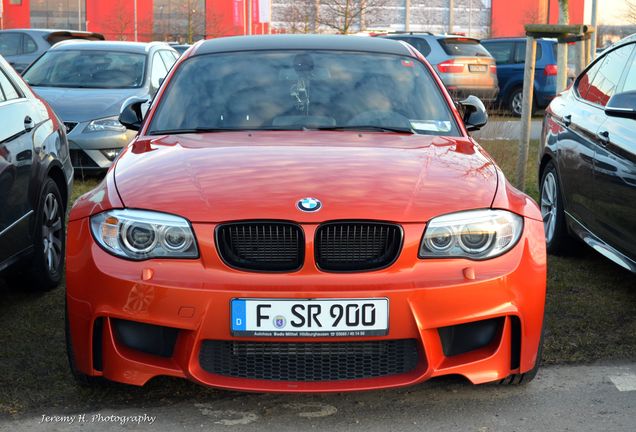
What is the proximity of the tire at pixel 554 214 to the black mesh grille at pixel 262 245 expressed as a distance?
10.7 feet

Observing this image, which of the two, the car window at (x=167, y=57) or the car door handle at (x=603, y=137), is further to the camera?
the car window at (x=167, y=57)

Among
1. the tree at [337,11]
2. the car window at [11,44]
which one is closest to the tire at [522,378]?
the car window at [11,44]

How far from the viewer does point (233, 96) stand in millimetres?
5051

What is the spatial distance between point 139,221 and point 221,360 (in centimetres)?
58

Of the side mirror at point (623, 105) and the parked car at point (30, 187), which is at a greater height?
the side mirror at point (623, 105)

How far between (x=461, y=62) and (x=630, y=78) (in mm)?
14978

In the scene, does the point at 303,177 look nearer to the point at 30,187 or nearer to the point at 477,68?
the point at 30,187

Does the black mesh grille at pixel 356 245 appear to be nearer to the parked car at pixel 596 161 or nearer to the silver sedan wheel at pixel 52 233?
the parked car at pixel 596 161

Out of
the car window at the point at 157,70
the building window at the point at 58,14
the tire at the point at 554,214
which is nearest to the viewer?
the tire at the point at 554,214

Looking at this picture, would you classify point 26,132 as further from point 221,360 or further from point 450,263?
point 450,263

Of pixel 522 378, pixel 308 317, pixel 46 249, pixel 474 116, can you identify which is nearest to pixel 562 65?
pixel 474 116

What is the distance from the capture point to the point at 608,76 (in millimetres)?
6238

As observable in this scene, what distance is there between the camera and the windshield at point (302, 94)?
4.93m

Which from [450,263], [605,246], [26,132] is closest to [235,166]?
[450,263]
